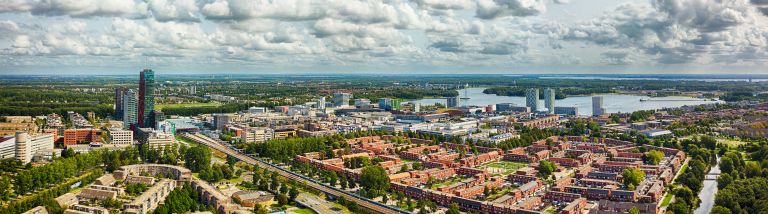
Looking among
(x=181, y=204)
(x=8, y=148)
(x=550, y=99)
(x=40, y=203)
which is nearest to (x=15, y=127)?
(x=8, y=148)

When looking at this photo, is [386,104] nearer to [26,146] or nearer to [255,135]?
[255,135]

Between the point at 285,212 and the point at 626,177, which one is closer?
the point at 285,212

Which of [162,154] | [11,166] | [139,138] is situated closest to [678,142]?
[162,154]

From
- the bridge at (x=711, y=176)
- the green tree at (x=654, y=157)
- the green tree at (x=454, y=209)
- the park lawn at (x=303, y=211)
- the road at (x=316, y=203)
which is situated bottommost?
the park lawn at (x=303, y=211)

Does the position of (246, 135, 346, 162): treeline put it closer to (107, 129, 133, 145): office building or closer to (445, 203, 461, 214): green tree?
(107, 129, 133, 145): office building

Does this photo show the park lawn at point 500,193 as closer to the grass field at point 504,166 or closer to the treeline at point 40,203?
the grass field at point 504,166

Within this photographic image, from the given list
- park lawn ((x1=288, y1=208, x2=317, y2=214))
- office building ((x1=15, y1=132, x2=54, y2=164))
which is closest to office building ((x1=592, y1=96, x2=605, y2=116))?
park lawn ((x1=288, y1=208, x2=317, y2=214))

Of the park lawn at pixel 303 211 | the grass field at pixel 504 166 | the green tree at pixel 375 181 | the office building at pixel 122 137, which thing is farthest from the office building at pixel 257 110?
the park lawn at pixel 303 211

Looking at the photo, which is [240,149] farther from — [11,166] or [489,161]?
[489,161]

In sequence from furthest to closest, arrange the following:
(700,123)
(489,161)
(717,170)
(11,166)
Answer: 1. (700,123)
2. (489,161)
3. (717,170)
4. (11,166)
